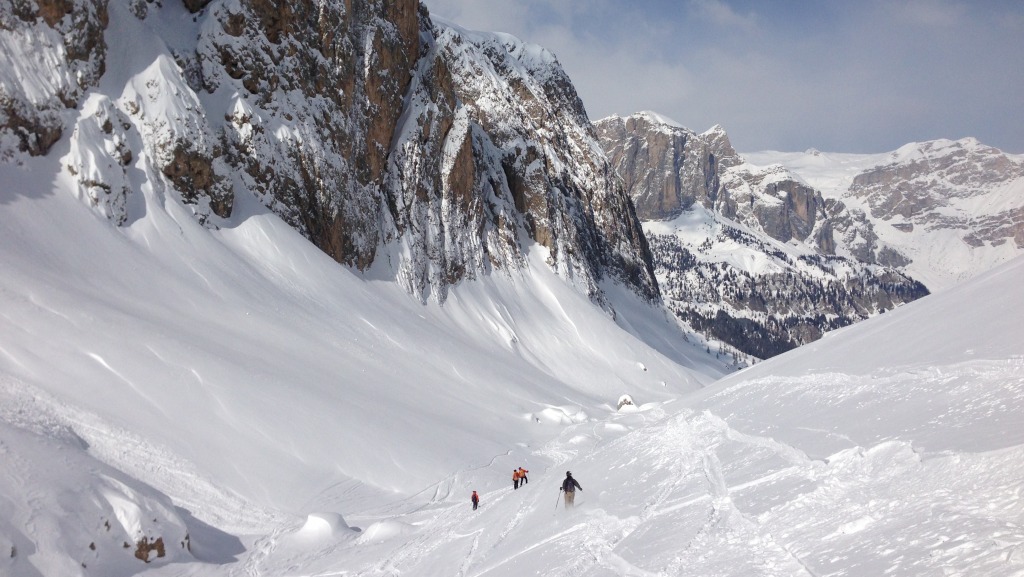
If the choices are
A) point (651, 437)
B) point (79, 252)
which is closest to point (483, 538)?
point (651, 437)

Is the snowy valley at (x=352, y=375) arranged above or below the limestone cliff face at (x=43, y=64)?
below

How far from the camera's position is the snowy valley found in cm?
1302

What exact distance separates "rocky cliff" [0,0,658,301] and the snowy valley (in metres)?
0.24

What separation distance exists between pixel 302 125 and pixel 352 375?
23.9 meters

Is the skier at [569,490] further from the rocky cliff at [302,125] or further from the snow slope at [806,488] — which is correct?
the rocky cliff at [302,125]

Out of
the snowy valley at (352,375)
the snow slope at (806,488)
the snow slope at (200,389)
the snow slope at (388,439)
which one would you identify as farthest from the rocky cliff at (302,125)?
the snow slope at (806,488)

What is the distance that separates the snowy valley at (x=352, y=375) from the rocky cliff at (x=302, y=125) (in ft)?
0.78

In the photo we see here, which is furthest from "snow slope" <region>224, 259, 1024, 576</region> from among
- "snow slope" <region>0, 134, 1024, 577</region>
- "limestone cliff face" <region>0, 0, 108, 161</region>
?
"limestone cliff face" <region>0, 0, 108, 161</region>

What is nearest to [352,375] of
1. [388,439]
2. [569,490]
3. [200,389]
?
[388,439]

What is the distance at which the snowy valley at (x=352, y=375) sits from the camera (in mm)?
13023

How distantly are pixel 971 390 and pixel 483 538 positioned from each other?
11496mm

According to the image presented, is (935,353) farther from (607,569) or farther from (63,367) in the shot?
(63,367)

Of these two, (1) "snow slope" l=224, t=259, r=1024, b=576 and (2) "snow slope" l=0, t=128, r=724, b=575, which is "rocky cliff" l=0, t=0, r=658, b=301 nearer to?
(2) "snow slope" l=0, t=128, r=724, b=575

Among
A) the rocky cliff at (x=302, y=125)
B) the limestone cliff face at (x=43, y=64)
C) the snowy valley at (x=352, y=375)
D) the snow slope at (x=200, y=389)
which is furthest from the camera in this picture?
the rocky cliff at (x=302, y=125)
